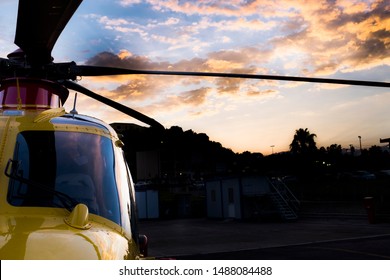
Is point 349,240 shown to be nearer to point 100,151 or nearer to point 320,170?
point 100,151

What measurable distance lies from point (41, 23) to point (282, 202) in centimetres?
2557

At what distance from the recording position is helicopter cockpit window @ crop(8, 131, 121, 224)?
3785 mm

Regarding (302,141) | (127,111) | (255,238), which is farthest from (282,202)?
(302,141)

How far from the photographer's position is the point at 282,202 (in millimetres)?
27953

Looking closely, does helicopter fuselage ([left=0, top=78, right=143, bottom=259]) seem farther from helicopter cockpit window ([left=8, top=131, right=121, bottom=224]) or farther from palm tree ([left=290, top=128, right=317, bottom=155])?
palm tree ([left=290, top=128, right=317, bottom=155])

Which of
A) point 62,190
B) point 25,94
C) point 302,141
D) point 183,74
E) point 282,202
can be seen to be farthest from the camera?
point 302,141

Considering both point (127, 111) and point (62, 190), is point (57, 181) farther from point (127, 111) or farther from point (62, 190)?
point (127, 111)

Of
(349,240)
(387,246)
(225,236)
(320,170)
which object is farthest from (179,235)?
(320,170)

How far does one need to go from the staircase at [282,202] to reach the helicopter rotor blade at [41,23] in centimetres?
2343

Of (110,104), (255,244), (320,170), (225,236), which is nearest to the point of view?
(110,104)

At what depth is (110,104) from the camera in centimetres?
612

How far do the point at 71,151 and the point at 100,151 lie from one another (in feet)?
0.91

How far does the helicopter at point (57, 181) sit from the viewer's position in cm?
312

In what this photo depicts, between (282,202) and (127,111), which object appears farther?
(282,202)
